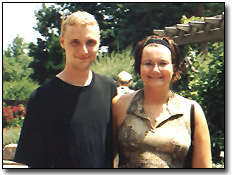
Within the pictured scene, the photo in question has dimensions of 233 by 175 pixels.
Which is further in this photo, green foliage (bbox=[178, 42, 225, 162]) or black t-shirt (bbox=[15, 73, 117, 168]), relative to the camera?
green foliage (bbox=[178, 42, 225, 162])

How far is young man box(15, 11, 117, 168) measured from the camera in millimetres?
2209

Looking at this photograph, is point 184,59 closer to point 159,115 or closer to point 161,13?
point 159,115

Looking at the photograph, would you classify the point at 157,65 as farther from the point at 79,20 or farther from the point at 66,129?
the point at 66,129

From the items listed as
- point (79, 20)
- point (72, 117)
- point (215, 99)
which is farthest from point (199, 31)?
point (72, 117)

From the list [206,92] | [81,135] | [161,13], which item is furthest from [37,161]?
[161,13]

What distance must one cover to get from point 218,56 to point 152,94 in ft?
15.7

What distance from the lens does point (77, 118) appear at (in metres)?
2.22

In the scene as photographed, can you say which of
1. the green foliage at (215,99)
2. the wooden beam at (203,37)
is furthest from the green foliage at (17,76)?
the green foliage at (215,99)

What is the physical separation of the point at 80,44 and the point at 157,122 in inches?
26.4

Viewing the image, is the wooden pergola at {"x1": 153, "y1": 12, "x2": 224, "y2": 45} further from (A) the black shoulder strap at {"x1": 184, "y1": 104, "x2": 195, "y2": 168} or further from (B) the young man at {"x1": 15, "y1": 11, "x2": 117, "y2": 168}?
(B) the young man at {"x1": 15, "y1": 11, "x2": 117, "y2": 168}

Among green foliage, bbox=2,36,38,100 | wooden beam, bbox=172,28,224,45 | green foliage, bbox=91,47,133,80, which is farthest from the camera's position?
green foliage, bbox=2,36,38,100

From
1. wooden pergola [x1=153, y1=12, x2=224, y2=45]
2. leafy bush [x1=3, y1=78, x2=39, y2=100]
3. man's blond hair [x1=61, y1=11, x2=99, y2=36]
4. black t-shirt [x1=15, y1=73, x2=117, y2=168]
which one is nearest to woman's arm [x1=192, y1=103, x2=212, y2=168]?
black t-shirt [x1=15, y1=73, x2=117, y2=168]

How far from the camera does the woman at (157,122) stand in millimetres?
2227

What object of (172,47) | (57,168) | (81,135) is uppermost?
(172,47)
